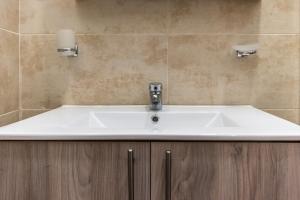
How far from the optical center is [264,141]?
0.68 metres

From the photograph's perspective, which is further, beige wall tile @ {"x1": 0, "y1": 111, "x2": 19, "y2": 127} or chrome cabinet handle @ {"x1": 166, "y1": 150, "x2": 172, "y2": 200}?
beige wall tile @ {"x1": 0, "y1": 111, "x2": 19, "y2": 127}

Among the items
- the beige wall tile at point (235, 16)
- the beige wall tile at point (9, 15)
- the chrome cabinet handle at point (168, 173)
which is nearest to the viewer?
the chrome cabinet handle at point (168, 173)

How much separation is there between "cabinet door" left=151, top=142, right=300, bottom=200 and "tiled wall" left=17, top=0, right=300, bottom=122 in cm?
53

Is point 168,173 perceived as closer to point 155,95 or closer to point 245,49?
point 155,95

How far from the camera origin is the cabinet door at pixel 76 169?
0.69m

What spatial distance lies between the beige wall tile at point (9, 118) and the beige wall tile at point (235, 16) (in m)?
0.74

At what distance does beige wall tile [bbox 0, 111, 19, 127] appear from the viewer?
3.47 feet

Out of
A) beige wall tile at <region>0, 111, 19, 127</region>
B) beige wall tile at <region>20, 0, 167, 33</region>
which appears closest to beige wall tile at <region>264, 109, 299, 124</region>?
beige wall tile at <region>20, 0, 167, 33</region>

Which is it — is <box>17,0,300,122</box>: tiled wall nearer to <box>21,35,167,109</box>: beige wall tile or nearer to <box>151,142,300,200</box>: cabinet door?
<box>21,35,167,109</box>: beige wall tile

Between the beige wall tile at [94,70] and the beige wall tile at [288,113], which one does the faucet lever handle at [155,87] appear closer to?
the beige wall tile at [94,70]

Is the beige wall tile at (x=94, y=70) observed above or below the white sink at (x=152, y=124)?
above

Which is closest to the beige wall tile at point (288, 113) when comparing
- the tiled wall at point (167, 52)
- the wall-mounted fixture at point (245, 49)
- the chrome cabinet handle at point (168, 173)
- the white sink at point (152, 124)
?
the tiled wall at point (167, 52)

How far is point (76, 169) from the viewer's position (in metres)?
0.69

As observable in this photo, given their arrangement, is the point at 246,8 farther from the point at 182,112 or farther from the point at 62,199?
the point at 62,199
